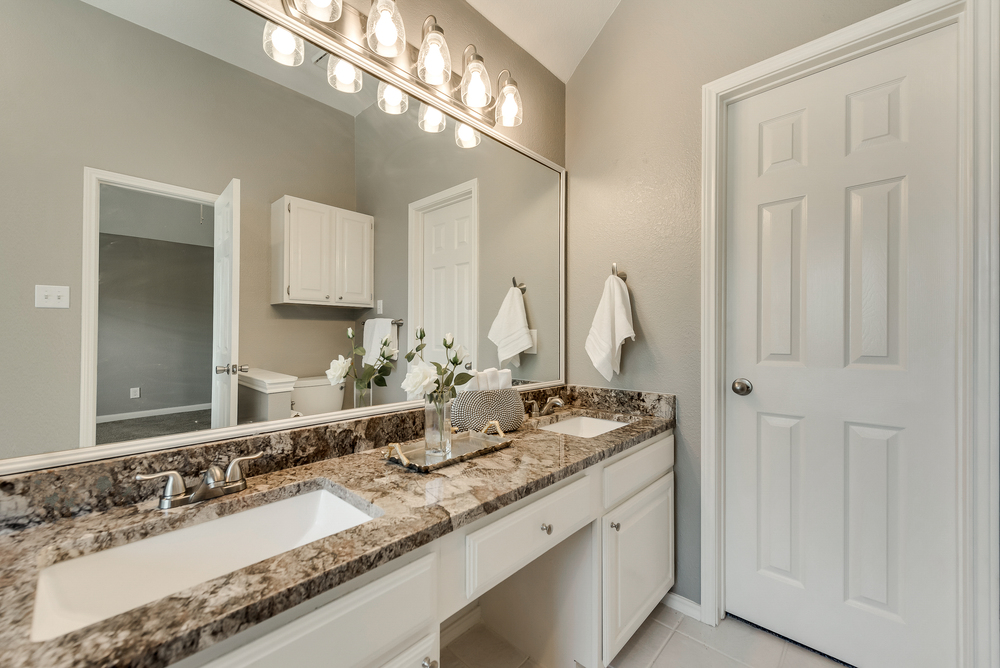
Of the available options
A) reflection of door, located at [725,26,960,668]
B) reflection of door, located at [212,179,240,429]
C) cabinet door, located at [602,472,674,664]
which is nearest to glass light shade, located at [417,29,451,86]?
reflection of door, located at [212,179,240,429]

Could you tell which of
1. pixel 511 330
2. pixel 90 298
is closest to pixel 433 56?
pixel 511 330

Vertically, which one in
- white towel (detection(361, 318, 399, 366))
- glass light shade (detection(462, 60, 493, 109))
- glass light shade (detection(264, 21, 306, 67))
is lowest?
white towel (detection(361, 318, 399, 366))

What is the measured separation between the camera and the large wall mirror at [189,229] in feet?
2.53

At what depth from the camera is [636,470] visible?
4.69 feet

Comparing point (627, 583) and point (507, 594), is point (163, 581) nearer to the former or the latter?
point (507, 594)

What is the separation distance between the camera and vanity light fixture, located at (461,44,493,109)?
1472mm

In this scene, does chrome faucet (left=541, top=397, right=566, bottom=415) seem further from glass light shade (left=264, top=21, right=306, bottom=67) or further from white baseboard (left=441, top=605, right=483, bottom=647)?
glass light shade (left=264, top=21, right=306, bottom=67)

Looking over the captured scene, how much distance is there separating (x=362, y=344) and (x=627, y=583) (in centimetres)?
116

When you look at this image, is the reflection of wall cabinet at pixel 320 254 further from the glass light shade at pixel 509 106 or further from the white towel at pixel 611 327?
the white towel at pixel 611 327

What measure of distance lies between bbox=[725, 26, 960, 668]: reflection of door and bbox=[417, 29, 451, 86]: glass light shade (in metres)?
1.10

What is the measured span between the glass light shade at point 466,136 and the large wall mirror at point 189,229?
0.42 ft

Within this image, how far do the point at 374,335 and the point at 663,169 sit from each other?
51.6 inches

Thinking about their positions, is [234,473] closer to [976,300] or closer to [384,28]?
[384,28]

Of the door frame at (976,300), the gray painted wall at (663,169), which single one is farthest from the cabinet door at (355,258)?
the door frame at (976,300)
